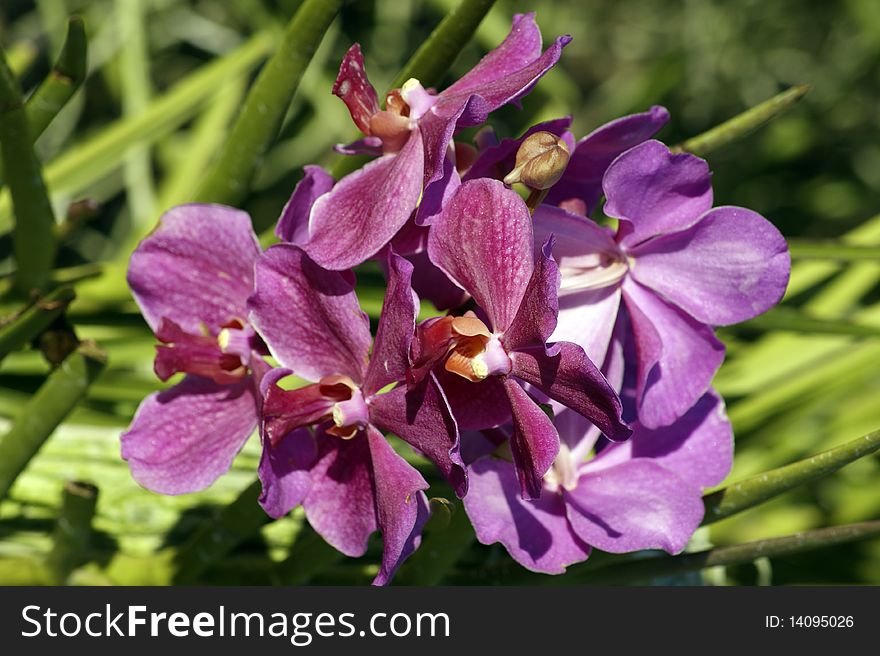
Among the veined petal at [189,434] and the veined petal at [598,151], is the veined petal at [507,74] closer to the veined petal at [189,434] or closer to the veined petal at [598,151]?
the veined petal at [598,151]

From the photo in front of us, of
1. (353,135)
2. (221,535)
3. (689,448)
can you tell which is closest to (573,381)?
(689,448)

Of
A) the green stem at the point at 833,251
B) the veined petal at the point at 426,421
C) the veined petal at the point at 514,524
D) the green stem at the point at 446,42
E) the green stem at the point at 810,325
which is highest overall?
the green stem at the point at 446,42

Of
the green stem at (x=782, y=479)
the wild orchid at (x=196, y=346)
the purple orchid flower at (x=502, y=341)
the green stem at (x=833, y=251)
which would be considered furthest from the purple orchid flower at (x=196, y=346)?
the green stem at (x=833, y=251)

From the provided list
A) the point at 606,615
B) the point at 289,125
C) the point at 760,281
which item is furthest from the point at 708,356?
the point at 289,125

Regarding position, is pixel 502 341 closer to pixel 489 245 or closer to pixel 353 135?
pixel 489 245

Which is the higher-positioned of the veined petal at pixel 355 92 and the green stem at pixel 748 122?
the veined petal at pixel 355 92

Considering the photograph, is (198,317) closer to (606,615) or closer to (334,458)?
(334,458)

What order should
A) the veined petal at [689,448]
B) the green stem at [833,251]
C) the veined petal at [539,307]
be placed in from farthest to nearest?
1. the green stem at [833,251]
2. the veined petal at [689,448]
3. the veined petal at [539,307]
